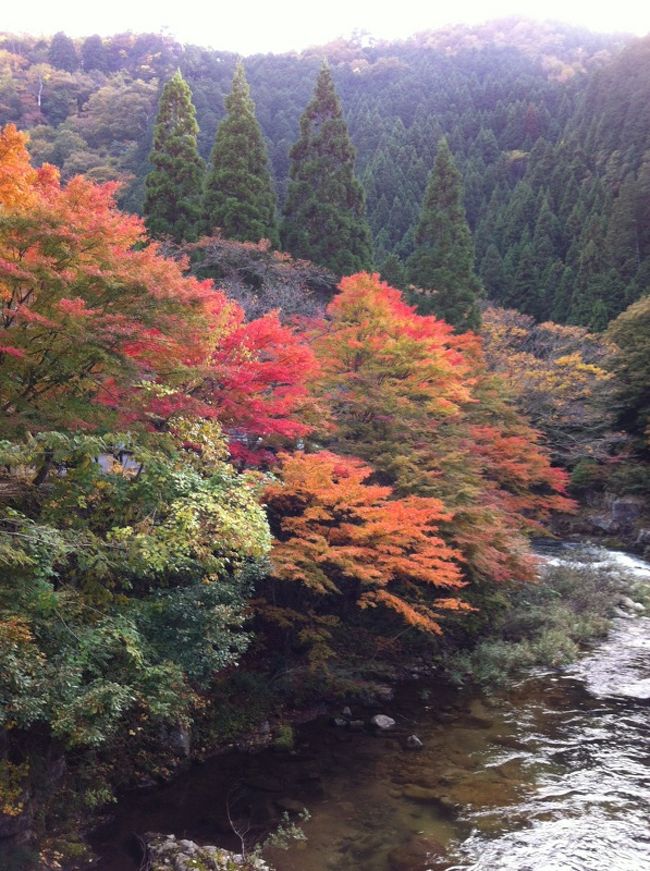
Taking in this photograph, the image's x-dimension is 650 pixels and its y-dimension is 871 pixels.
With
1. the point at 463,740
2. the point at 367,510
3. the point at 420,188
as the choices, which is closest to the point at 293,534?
the point at 367,510

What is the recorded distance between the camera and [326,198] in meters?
27.7

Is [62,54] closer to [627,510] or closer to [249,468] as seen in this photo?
[627,510]

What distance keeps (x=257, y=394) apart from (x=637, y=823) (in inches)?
318

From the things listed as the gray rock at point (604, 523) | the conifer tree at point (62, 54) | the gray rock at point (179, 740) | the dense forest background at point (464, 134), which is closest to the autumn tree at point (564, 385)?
the gray rock at point (604, 523)

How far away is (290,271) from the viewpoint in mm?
22266

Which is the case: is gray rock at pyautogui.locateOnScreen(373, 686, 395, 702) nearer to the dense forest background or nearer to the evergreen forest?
the evergreen forest

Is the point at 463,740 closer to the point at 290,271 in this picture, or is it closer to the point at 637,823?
the point at 637,823

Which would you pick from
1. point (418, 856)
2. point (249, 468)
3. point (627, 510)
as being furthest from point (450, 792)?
point (627, 510)

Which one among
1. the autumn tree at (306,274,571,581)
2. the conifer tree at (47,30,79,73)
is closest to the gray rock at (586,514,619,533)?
the autumn tree at (306,274,571,581)

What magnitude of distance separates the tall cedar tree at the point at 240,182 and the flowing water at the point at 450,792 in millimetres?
17790

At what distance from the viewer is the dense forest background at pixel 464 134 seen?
1718 inches

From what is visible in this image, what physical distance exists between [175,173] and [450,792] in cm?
2235

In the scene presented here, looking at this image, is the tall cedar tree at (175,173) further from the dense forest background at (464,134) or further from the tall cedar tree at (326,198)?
the dense forest background at (464,134)

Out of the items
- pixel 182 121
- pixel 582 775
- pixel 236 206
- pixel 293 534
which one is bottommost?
pixel 582 775
